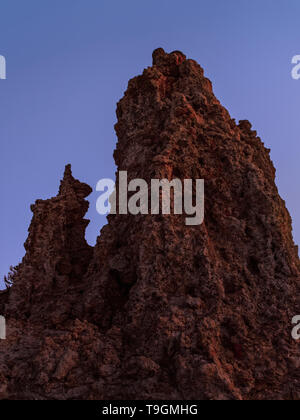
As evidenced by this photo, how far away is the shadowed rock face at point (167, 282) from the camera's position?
9.48 metres

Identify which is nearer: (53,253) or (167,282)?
(167,282)

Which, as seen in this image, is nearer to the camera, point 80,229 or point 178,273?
point 178,273

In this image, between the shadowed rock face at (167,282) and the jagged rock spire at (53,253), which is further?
the jagged rock spire at (53,253)

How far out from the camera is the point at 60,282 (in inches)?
562

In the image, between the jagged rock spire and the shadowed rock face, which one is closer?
the shadowed rock face

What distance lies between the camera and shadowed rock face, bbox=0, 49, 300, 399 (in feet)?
31.1

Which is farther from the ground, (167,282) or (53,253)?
(53,253)

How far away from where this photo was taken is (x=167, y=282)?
1084 cm

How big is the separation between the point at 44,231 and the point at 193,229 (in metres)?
6.18

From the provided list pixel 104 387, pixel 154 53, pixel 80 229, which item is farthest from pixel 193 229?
pixel 154 53

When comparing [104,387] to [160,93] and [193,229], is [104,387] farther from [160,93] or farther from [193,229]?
[160,93]
